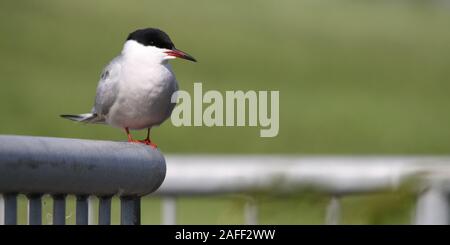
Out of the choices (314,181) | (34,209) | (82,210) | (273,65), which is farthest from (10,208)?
(273,65)

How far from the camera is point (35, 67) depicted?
53.4ft

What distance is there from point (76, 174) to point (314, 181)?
86 cm

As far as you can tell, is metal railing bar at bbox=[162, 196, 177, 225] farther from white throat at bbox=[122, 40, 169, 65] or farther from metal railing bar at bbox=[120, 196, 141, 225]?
metal railing bar at bbox=[120, 196, 141, 225]

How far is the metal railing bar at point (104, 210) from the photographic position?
1.55 metres

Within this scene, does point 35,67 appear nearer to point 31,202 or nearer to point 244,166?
point 244,166

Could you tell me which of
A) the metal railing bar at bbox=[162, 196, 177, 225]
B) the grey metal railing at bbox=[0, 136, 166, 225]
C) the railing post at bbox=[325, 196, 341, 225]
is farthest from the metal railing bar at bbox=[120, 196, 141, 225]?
the metal railing bar at bbox=[162, 196, 177, 225]

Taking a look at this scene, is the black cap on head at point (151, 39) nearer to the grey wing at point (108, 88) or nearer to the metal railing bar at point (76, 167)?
the grey wing at point (108, 88)

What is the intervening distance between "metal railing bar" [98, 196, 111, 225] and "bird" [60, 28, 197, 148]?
4.43 feet

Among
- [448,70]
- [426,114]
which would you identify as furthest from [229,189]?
[448,70]

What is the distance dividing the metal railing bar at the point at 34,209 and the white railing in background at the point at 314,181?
510 millimetres

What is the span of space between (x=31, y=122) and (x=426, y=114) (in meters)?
5.18

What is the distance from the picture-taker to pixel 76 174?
1.43m

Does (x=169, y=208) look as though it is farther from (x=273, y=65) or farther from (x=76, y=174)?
(x=273, y=65)

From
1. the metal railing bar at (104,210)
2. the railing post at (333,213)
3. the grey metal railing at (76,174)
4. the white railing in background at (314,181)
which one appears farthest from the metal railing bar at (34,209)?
the railing post at (333,213)
